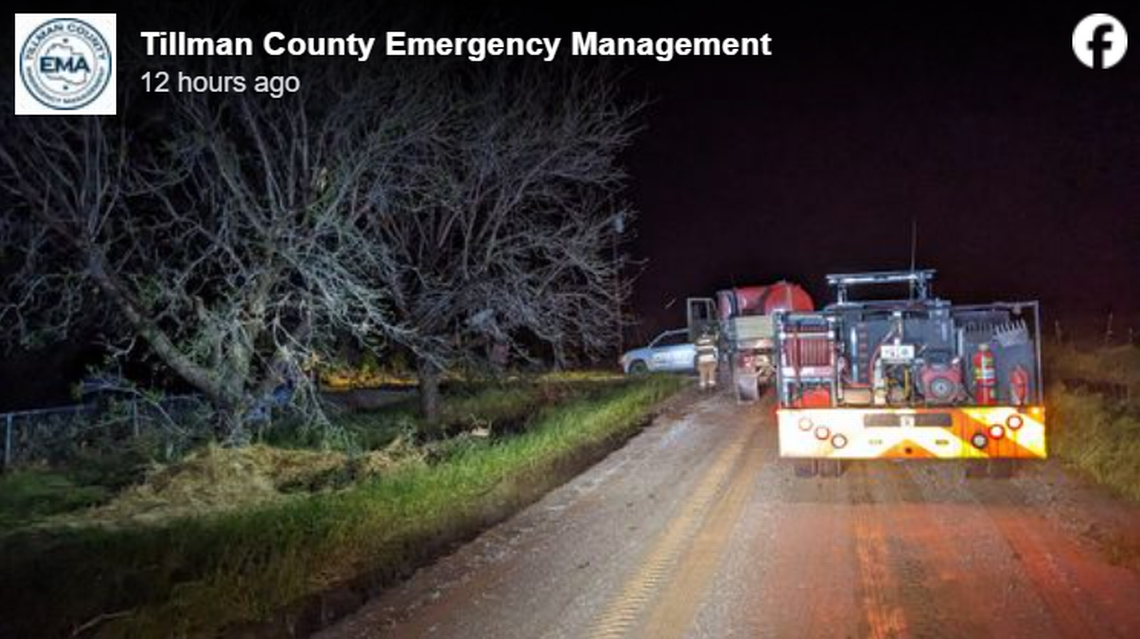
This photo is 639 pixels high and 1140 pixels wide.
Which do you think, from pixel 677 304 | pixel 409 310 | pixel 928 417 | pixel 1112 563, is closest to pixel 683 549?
pixel 1112 563

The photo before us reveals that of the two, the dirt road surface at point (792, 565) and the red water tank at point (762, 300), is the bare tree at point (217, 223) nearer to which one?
the dirt road surface at point (792, 565)

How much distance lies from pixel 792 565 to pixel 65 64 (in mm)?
9643

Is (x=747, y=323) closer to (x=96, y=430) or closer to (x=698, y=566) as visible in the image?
(x=96, y=430)

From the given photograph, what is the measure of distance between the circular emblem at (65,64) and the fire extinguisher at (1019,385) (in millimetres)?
10167

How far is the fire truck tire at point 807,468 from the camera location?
11905 mm

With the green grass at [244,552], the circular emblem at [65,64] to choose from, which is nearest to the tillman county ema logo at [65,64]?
the circular emblem at [65,64]

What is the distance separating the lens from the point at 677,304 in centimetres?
4316

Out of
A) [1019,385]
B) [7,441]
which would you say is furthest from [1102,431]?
[7,441]

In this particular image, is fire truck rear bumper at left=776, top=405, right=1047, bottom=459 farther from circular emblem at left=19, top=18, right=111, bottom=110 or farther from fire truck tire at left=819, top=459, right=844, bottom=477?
circular emblem at left=19, top=18, right=111, bottom=110

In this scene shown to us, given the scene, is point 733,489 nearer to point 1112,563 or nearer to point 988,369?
point 988,369

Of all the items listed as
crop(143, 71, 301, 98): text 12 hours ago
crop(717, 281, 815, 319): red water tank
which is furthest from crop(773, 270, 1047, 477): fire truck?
crop(717, 281, 815, 319): red water tank

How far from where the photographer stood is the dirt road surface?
6457 millimetres

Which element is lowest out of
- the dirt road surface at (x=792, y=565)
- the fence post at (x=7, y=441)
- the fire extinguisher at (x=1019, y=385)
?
the dirt road surface at (x=792, y=565)

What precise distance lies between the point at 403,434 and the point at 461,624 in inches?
341
